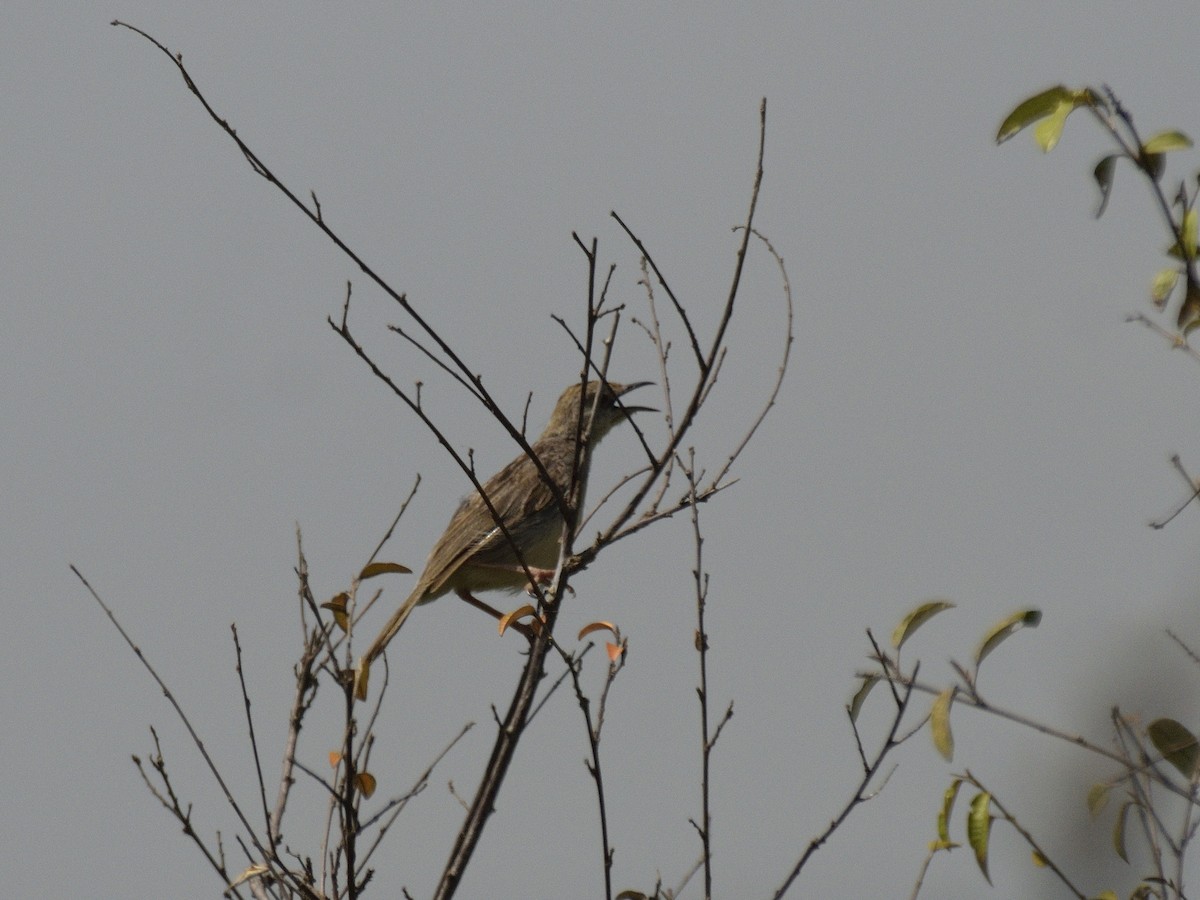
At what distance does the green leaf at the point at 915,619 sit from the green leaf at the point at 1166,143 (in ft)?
3.59

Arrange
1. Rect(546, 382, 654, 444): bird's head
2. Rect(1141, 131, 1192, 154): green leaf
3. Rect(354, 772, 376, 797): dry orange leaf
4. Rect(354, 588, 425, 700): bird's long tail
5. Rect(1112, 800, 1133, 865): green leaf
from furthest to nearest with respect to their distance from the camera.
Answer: Rect(546, 382, 654, 444): bird's head → Rect(354, 588, 425, 700): bird's long tail → Rect(354, 772, 376, 797): dry orange leaf → Rect(1112, 800, 1133, 865): green leaf → Rect(1141, 131, 1192, 154): green leaf

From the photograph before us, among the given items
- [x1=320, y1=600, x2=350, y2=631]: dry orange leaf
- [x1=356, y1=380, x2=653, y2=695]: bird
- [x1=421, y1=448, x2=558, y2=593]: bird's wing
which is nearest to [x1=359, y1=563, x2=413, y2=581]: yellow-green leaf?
[x1=320, y1=600, x2=350, y2=631]: dry orange leaf

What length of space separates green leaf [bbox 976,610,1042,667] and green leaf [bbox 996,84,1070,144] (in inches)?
41.7

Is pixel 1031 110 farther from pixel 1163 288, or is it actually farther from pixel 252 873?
pixel 252 873

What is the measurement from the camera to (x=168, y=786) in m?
4.42

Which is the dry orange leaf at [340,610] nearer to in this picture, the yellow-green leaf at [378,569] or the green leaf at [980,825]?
the yellow-green leaf at [378,569]

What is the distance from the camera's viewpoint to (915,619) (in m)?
3.23

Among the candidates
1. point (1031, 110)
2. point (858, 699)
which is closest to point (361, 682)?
point (858, 699)

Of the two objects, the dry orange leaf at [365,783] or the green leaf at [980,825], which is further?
the dry orange leaf at [365,783]

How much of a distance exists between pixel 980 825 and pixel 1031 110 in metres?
1.63

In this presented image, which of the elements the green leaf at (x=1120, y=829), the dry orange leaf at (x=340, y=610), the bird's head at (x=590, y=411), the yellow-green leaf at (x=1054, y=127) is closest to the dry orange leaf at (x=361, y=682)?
the dry orange leaf at (x=340, y=610)

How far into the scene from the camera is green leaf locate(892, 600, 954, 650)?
320cm

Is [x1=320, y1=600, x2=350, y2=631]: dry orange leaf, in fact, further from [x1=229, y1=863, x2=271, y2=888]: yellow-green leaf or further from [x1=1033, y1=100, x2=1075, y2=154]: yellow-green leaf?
[x1=1033, y1=100, x2=1075, y2=154]: yellow-green leaf

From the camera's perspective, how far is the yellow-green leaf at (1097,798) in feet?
10.3
